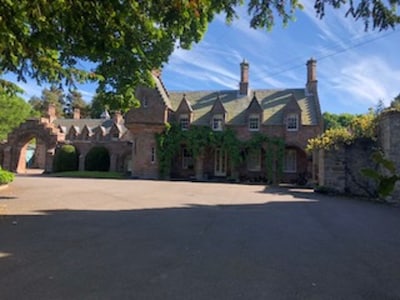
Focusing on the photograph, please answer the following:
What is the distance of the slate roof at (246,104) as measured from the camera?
98.3 ft

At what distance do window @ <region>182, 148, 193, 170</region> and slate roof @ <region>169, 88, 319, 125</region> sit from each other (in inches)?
108

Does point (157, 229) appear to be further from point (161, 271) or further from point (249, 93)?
point (249, 93)

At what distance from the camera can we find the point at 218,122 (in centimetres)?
3092

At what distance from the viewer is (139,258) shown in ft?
17.2

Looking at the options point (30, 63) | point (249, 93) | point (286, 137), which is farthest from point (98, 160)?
point (30, 63)

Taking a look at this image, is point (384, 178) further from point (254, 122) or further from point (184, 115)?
point (184, 115)

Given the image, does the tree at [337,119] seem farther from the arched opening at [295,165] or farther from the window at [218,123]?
the window at [218,123]

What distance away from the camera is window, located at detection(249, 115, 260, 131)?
30016 mm

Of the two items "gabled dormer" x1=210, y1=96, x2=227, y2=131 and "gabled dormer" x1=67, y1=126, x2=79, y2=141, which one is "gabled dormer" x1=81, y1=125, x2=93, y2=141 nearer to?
"gabled dormer" x1=67, y1=126, x2=79, y2=141

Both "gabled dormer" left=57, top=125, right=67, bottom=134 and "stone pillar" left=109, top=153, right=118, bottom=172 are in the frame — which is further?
"gabled dormer" left=57, top=125, right=67, bottom=134

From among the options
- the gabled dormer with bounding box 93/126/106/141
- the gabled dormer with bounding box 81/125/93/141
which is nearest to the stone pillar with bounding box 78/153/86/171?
the gabled dormer with bounding box 93/126/106/141

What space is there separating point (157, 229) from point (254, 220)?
2781 millimetres

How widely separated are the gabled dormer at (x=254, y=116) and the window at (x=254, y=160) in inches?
82.1

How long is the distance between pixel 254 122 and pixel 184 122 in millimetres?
6288
